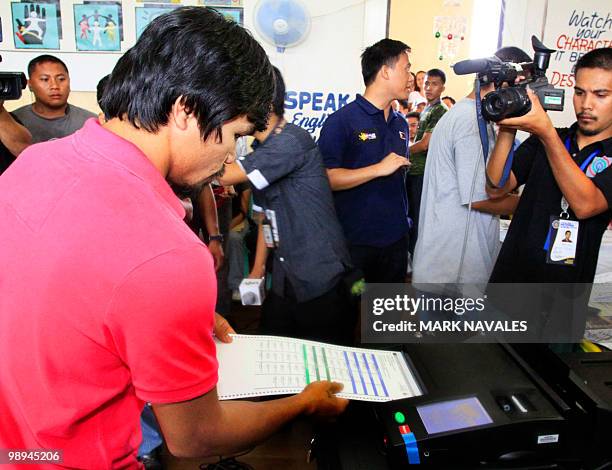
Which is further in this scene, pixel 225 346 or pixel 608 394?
pixel 225 346

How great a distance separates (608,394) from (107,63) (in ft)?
11.3

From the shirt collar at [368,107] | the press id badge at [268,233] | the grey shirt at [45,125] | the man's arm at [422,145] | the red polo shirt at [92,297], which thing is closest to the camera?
the red polo shirt at [92,297]

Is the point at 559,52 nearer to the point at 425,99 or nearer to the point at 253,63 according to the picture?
the point at 425,99

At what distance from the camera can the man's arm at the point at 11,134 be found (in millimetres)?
2256

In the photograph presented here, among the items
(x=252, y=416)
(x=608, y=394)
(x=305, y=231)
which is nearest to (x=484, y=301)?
(x=305, y=231)

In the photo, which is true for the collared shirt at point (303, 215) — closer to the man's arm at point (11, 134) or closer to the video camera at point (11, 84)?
the video camera at point (11, 84)

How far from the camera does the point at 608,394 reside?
0.72 metres

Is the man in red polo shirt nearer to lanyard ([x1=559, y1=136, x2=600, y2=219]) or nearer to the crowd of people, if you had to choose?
the crowd of people

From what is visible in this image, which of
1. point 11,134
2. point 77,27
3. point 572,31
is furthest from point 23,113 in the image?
point 572,31

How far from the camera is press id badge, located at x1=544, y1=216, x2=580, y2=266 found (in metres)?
1.38

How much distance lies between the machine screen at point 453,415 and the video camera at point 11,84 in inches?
82.0

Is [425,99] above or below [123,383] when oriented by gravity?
above

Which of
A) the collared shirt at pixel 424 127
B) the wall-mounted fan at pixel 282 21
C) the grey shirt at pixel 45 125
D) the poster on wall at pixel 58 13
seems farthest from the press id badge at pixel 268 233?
the poster on wall at pixel 58 13

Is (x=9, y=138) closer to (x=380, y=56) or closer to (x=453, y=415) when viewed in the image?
(x=380, y=56)
